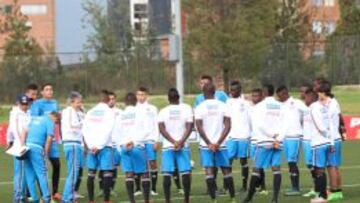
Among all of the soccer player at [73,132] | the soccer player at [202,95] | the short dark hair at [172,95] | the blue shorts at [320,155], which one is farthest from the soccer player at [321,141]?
the soccer player at [73,132]

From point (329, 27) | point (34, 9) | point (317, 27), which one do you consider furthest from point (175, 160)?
point (34, 9)

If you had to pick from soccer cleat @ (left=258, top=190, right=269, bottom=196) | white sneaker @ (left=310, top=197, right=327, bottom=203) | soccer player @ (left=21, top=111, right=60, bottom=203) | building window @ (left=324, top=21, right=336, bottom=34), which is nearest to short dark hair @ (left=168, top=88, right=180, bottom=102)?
soccer player @ (left=21, top=111, right=60, bottom=203)

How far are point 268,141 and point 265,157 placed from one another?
0.95 ft

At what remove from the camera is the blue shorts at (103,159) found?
15.9 m

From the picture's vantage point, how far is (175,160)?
15.7 metres

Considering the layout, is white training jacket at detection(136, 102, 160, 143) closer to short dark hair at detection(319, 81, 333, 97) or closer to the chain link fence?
short dark hair at detection(319, 81, 333, 97)

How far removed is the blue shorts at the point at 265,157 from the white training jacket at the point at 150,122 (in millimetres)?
2124

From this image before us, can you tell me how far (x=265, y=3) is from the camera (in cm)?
5225

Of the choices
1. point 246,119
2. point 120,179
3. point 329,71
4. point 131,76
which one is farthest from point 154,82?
point 246,119

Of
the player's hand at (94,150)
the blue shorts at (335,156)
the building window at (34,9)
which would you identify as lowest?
the blue shorts at (335,156)

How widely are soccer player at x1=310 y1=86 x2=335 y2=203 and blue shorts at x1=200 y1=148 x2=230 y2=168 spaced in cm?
153

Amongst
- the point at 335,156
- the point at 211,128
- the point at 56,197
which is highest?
the point at 211,128

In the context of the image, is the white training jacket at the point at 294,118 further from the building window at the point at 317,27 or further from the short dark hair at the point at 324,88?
the building window at the point at 317,27

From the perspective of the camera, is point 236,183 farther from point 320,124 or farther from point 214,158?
point 320,124
